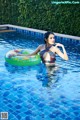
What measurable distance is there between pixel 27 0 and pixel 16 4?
55.0 inches

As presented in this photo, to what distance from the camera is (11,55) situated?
9.74m

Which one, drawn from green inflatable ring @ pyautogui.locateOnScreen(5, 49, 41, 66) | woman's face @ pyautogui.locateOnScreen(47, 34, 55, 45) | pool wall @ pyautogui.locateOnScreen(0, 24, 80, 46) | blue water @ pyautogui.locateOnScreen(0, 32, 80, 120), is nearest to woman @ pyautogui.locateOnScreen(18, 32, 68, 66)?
woman's face @ pyautogui.locateOnScreen(47, 34, 55, 45)

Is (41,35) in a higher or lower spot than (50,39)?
lower

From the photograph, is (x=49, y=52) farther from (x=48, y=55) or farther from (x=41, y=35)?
(x=41, y=35)

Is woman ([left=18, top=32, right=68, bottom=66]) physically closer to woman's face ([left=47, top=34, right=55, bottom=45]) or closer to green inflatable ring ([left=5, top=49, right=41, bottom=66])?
woman's face ([left=47, top=34, right=55, bottom=45])

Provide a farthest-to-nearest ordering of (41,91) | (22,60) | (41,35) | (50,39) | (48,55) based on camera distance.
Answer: (41,35), (22,60), (48,55), (50,39), (41,91)

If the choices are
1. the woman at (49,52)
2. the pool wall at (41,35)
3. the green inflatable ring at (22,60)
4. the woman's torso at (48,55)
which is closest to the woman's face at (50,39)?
the woman at (49,52)

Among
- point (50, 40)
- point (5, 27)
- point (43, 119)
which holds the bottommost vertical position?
point (5, 27)

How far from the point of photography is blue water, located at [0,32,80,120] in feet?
19.7

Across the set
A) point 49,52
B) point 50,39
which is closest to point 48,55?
point 49,52

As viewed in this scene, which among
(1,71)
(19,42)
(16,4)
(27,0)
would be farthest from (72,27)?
(1,71)

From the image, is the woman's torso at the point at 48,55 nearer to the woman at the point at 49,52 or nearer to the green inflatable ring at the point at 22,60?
the woman at the point at 49,52

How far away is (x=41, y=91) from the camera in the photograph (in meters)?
7.21

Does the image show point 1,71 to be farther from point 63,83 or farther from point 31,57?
point 63,83
